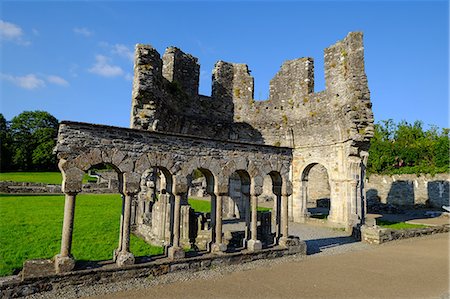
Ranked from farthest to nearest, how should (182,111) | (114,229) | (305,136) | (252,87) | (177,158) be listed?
(252,87) < (305,136) < (182,111) < (114,229) < (177,158)

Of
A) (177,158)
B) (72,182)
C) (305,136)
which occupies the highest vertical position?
(305,136)

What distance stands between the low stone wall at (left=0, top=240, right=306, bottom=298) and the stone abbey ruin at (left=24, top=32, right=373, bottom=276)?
22 cm

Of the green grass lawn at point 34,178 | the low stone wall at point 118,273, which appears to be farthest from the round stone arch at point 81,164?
the green grass lawn at point 34,178

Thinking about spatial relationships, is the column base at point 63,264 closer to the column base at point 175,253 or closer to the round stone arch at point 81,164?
the round stone arch at point 81,164

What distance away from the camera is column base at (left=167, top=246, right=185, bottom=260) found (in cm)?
879

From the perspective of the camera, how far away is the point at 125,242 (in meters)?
8.28

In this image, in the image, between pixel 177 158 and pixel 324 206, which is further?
pixel 324 206

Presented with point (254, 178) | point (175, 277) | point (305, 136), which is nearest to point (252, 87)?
point (305, 136)

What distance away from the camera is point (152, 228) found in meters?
13.4

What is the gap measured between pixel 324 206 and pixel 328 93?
645 inches

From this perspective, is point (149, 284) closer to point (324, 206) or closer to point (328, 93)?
point (328, 93)

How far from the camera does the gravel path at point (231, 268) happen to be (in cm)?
706

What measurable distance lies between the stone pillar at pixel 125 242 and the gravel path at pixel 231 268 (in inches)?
20.3

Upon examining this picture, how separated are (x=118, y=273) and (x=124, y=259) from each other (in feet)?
1.17
